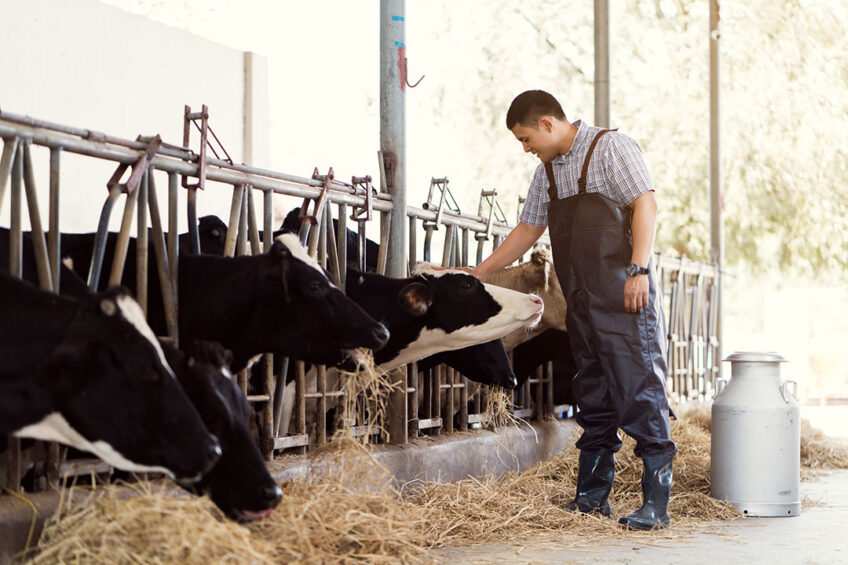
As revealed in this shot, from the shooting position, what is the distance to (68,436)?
10.0 ft

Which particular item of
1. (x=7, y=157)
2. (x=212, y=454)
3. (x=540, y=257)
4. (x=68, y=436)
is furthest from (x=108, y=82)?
(x=212, y=454)

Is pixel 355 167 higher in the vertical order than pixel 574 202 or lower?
higher

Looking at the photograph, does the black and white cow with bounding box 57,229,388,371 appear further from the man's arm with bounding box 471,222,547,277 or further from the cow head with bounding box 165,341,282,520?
the man's arm with bounding box 471,222,547,277

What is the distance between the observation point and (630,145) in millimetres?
5449

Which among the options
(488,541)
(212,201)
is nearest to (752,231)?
(212,201)

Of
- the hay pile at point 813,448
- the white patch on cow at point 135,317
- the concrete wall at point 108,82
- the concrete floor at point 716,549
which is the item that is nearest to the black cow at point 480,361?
the concrete floor at point 716,549

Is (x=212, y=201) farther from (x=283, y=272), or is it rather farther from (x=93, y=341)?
(x=93, y=341)

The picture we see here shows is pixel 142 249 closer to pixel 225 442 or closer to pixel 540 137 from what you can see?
pixel 225 442

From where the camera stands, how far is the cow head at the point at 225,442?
10.9 feet

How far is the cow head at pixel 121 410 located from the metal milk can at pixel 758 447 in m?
3.71

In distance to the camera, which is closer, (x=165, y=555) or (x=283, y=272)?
(x=165, y=555)

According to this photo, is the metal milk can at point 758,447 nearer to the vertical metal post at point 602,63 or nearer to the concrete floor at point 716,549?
the concrete floor at point 716,549

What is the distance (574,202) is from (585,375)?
89 cm

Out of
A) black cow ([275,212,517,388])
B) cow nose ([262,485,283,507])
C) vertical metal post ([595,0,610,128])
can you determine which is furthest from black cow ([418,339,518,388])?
vertical metal post ([595,0,610,128])
